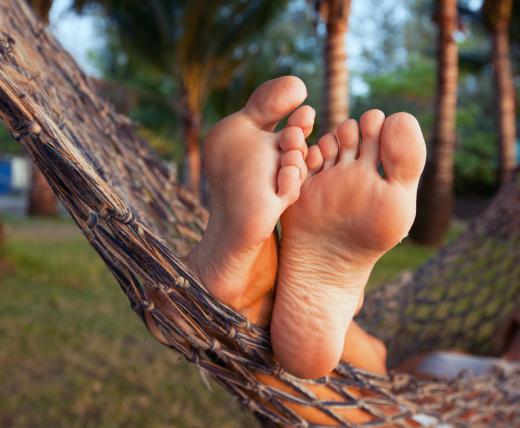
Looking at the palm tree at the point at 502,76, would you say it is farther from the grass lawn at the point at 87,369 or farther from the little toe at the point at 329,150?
the little toe at the point at 329,150

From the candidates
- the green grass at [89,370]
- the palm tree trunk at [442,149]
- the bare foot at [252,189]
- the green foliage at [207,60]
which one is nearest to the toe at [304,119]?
the bare foot at [252,189]

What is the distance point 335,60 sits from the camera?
137 inches

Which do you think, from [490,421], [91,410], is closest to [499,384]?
[490,421]

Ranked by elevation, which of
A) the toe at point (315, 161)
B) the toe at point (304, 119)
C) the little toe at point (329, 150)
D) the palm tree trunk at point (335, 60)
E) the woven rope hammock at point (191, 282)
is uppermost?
the palm tree trunk at point (335, 60)

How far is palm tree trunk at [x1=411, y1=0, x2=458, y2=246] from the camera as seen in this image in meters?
5.05

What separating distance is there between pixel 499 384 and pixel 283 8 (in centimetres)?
607

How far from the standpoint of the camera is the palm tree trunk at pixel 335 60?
3471mm

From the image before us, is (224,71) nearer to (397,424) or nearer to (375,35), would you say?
(397,424)

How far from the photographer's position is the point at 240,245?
0.67 meters

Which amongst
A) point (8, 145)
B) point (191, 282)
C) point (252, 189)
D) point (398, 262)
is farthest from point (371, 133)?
point (8, 145)

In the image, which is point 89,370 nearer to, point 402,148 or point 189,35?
point 402,148

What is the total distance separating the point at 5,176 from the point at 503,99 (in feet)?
34.6

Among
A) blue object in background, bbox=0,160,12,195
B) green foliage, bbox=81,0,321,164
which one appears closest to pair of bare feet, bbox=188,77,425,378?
green foliage, bbox=81,0,321,164

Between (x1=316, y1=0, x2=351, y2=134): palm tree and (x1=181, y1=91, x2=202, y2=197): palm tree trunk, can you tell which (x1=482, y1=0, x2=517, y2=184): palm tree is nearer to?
(x1=316, y1=0, x2=351, y2=134): palm tree
